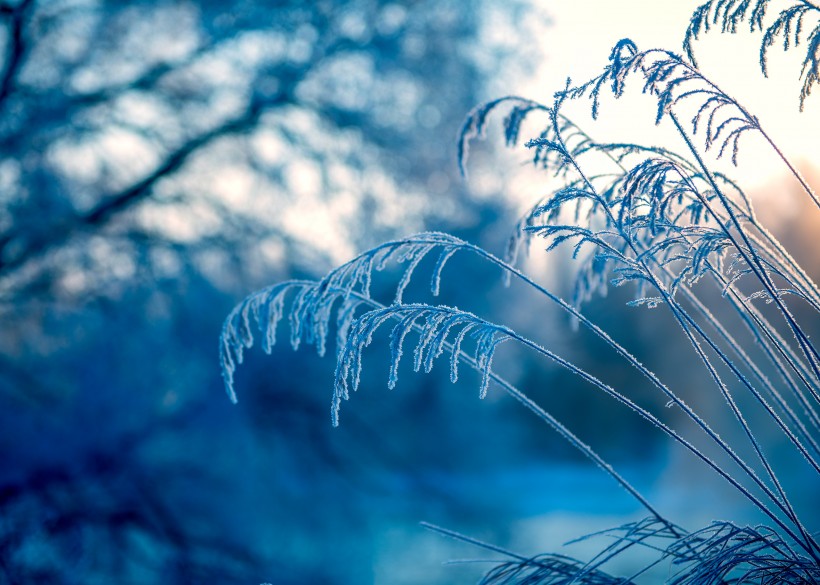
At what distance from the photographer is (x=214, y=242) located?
485 centimetres

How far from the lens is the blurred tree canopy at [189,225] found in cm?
448

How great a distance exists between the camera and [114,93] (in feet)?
15.5

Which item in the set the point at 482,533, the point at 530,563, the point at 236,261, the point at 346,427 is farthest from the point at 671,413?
the point at 530,563

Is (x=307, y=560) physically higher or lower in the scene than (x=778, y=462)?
lower

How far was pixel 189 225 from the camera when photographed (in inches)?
192

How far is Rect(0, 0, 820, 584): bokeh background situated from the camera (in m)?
4.49

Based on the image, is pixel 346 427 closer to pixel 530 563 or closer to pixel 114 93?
pixel 114 93

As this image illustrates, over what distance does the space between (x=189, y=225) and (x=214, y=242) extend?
20 cm

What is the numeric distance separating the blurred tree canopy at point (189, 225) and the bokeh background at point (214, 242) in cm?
1

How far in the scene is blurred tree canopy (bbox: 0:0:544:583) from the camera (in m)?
4.48

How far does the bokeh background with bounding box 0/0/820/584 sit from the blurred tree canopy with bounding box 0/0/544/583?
1 cm

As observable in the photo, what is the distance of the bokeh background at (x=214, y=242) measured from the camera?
449 cm

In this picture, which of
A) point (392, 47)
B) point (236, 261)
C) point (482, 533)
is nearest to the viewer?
point (236, 261)

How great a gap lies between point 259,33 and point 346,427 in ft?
9.05
